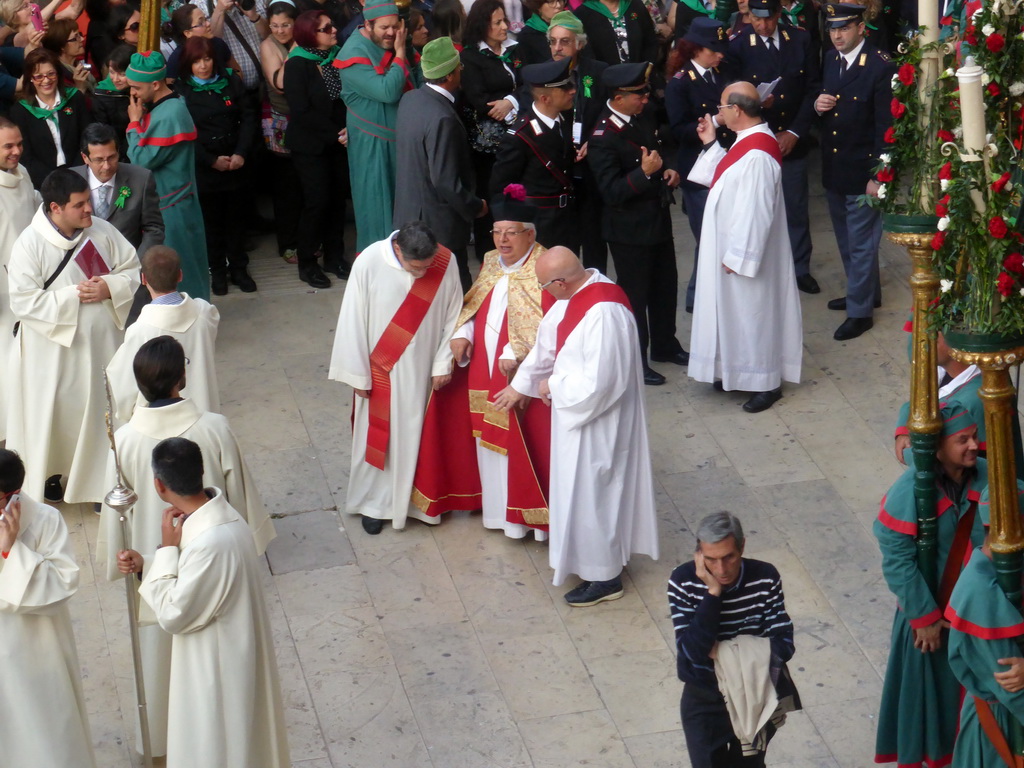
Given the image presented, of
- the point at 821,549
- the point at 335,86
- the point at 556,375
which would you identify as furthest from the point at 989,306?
the point at 335,86

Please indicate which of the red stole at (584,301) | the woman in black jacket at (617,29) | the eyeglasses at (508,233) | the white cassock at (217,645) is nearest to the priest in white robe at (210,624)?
the white cassock at (217,645)

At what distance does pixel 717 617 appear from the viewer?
16.0 ft

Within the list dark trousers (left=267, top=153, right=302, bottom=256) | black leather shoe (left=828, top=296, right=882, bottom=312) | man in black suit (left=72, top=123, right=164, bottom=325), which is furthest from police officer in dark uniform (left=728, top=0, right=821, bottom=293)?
man in black suit (left=72, top=123, right=164, bottom=325)

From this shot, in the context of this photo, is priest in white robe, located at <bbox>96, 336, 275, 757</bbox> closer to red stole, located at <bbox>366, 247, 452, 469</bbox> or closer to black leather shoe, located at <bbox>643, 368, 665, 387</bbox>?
red stole, located at <bbox>366, 247, 452, 469</bbox>

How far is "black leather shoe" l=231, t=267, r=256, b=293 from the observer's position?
10.5 m

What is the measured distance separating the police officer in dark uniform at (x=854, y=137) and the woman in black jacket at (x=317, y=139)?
3.12 meters

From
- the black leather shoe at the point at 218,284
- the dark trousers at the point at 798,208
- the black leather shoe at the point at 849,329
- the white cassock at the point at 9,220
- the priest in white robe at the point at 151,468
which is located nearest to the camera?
the priest in white robe at the point at 151,468

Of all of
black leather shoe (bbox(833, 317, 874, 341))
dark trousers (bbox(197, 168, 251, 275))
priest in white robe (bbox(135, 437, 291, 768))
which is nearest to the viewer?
priest in white robe (bbox(135, 437, 291, 768))

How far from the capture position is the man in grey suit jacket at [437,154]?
902 cm

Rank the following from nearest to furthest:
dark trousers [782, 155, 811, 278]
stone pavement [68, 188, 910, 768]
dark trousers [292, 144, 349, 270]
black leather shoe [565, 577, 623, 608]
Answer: stone pavement [68, 188, 910, 768] → black leather shoe [565, 577, 623, 608] → dark trousers [782, 155, 811, 278] → dark trousers [292, 144, 349, 270]

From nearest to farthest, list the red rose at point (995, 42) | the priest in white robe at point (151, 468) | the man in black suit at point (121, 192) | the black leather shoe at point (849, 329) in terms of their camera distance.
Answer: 1. the red rose at point (995, 42)
2. the priest in white robe at point (151, 468)
3. the man in black suit at point (121, 192)
4. the black leather shoe at point (849, 329)

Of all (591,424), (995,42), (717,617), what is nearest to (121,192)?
(591,424)

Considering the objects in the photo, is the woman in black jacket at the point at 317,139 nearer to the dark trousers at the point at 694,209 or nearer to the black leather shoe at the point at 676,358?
the dark trousers at the point at 694,209

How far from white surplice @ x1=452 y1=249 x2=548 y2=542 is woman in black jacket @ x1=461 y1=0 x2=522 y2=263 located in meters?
2.61
